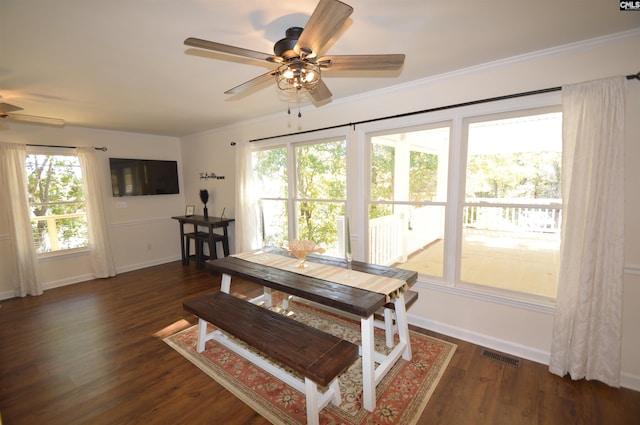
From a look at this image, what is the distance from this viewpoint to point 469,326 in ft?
8.29

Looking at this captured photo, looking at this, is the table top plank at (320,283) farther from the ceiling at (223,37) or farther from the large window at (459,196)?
the ceiling at (223,37)

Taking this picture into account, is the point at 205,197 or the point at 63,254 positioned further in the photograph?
the point at 205,197

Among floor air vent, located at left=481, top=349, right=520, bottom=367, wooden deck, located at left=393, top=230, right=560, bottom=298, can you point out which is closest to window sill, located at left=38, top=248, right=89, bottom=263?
wooden deck, located at left=393, top=230, right=560, bottom=298

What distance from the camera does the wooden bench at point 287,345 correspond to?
5.05ft

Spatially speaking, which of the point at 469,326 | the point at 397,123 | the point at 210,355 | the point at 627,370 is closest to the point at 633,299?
the point at 627,370

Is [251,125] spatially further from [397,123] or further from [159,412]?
[159,412]

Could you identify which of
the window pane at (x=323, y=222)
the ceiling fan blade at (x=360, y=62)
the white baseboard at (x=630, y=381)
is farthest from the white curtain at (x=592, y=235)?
the window pane at (x=323, y=222)

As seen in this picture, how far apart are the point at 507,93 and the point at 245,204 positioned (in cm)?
349

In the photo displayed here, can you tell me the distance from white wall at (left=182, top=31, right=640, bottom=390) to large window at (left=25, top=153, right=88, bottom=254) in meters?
3.79

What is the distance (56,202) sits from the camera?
416 cm

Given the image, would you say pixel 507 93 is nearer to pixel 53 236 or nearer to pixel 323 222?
pixel 323 222

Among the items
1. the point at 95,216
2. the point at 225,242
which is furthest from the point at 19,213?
the point at 225,242

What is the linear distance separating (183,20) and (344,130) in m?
1.93

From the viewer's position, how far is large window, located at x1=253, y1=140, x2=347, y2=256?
136 inches
